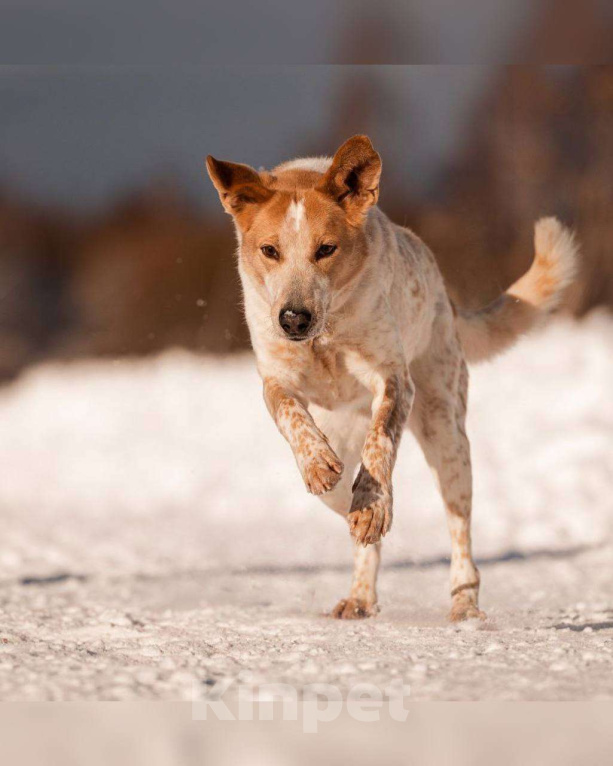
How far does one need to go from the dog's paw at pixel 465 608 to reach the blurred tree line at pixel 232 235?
12.7 feet

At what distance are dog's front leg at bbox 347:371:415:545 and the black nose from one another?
57 centimetres

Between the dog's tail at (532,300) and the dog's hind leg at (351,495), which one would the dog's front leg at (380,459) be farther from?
the dog's tail at (532,300)

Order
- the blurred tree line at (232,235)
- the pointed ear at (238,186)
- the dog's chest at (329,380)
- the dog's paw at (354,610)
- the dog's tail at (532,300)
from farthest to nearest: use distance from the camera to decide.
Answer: the blurred tree line at (232,235), the dog's tail at (532,300), the dog's paw at (354,610), the dog's chest at (329,380), the pointed ear at (238,186)

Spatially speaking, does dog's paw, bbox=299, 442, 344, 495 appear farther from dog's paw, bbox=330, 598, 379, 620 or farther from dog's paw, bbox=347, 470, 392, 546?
dog's paw, bbox=330, 598, 379, 620

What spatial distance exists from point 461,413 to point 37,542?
14.1ft

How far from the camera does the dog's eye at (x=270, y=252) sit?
15.4ft

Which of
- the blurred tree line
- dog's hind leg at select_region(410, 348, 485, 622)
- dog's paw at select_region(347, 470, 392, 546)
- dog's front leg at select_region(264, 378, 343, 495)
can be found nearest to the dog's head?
dog's front leg at select_region(264, 378, 343, 495)

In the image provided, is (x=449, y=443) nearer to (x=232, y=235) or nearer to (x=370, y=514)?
(x=370, y=514)

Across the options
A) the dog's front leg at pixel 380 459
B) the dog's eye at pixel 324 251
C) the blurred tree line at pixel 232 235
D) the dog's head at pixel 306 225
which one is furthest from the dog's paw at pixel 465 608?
the blurred tree line at pixel 232 235

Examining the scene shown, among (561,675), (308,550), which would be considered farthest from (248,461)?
(561,675)

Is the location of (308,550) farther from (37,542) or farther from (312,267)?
(312,267)

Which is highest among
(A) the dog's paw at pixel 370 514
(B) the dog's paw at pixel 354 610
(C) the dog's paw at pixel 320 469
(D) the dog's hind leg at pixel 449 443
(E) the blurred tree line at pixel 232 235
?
(E) the blurred tree line at pixel 232 235

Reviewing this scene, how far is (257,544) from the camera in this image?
29.0 ft

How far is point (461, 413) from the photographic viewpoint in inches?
235
